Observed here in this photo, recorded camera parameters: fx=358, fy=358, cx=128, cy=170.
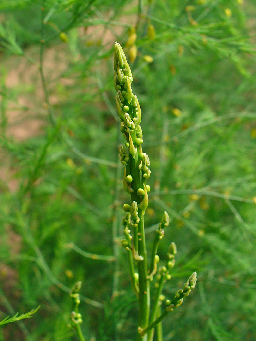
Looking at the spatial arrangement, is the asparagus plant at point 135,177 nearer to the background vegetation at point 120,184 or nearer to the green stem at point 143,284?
the green stem at point 143,284

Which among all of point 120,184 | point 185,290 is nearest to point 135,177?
point 185,290

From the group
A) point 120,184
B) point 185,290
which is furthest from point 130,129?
point 120,184

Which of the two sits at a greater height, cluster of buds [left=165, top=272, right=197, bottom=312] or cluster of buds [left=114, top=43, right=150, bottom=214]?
cluster of buds [left=114, top=43, right=150, bottom=214]

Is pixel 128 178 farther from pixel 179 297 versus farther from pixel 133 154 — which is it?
pixel 179 297

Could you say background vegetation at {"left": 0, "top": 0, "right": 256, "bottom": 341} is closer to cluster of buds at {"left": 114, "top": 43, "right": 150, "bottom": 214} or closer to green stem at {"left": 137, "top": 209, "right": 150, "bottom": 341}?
green stem at {"left": 137, "top": 209, "right": 150, "bottom": 341}

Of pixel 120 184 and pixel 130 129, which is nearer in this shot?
pixel 130 129

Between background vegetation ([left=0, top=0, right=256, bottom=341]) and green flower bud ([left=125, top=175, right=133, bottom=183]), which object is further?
background vegetation ([left=0, top=0, right=256, bottom=341])

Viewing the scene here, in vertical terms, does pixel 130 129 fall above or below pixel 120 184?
above

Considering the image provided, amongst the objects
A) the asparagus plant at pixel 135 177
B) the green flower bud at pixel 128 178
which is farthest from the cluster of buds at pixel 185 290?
the green flower bud at pixel 128 178

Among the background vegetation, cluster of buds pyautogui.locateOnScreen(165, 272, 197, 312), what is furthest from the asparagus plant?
the background vegetation
